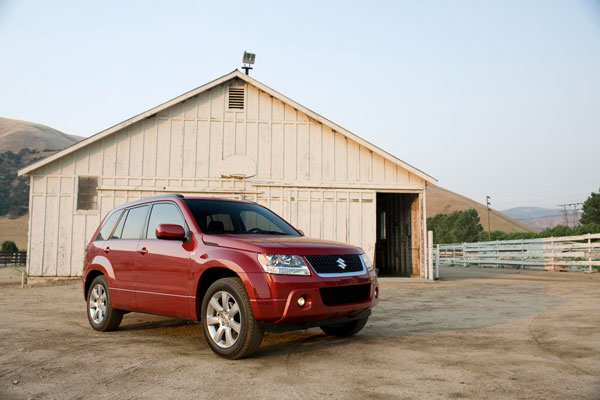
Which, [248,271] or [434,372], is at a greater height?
[248,271]

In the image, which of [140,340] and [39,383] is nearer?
[39,383]

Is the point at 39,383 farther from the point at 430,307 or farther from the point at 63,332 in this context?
the point at 430,307

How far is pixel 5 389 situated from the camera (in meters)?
3.96

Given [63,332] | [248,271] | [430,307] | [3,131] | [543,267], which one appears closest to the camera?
[248,271]

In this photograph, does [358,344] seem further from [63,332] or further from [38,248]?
[38,248]

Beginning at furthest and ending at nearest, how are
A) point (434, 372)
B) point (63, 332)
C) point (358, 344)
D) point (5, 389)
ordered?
point (63, 332), point (358, 344), point (434, 372), point (5, 389)

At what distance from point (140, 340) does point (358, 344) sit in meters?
2.74

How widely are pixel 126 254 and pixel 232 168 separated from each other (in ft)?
31.0

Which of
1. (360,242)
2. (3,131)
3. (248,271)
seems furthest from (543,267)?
(3,131)

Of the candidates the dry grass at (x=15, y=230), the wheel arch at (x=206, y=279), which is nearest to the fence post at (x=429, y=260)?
the wheel arch at (x=206, y=279)

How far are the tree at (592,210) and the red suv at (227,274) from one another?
6382 cm

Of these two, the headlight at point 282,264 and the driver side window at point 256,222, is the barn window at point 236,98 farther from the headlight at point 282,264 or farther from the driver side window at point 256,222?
the headlight at point 282,264

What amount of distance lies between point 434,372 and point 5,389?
12.1ft

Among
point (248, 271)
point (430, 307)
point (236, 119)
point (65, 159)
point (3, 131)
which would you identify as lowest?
point (430, 307)
